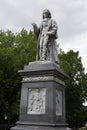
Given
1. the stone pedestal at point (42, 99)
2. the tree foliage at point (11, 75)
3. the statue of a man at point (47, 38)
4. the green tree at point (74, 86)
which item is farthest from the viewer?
the green tree at point (74, 86)

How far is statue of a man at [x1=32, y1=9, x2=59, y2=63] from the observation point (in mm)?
12446

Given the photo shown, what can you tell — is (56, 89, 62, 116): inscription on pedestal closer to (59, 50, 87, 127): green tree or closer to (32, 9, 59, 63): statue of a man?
(32, 9, 59, 63): statue of a man

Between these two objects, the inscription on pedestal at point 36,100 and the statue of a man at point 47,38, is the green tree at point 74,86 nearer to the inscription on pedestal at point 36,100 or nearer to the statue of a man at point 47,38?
the statue of a man at point 47,38

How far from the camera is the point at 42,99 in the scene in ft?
36.8

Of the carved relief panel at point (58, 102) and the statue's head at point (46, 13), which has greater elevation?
the statue's head at point (46, 13)

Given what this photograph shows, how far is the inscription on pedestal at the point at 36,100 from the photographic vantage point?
11.1 metres

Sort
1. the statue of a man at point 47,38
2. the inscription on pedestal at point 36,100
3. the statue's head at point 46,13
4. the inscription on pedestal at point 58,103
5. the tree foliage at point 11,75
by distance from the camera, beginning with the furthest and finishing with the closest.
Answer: the tree foliage at point 11,75
the statue's head at point 46,13
the statue of a man at point 47,38
the inscription on pedestal at point 58,103
the inscription on pedestal at point 36,100

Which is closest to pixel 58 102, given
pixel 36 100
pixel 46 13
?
pixel 36 100

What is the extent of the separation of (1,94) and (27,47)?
8638 mm

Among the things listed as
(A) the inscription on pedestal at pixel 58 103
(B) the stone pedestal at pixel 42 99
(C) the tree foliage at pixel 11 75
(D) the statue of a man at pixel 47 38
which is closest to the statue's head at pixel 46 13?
(D) the statue of a man at pixel 47 38

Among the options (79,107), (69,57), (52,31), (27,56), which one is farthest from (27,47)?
(52,31)

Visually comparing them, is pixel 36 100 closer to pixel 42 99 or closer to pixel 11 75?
pixel 42 99

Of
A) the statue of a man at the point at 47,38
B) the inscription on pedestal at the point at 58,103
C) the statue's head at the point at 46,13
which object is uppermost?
the statue's head at the point at 46,13

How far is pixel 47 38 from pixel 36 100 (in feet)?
9.71
